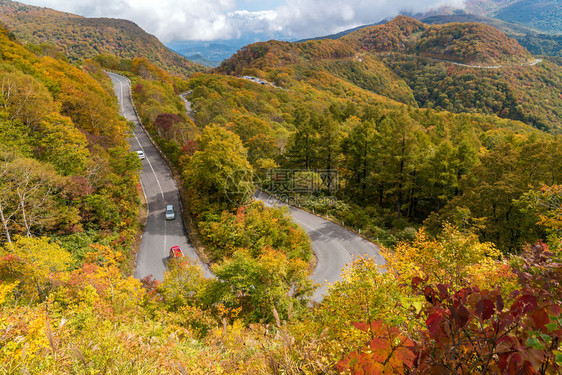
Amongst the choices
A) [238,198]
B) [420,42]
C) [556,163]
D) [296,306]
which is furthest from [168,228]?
[420,42]

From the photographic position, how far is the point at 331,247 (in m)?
21.0

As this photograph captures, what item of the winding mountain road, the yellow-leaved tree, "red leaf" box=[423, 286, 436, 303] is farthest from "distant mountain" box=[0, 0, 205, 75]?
"red leaf" box=[423, 286, 436, 303]

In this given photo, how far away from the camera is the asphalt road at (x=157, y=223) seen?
17.9m

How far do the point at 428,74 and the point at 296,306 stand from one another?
174 m

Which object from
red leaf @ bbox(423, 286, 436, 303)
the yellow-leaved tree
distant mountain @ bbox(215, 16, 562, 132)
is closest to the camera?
red leaf @ bbox(423, 286, 436, 303)

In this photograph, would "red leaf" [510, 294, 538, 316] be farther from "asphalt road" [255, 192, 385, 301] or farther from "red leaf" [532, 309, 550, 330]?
"asphalt road" [255, 192, 385, 301]

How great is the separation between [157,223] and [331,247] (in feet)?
49.0

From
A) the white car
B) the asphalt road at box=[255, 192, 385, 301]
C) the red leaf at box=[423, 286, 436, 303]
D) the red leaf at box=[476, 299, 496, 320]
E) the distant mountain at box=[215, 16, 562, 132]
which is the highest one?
the distant mountain at box=[215, 16, 562, 132]

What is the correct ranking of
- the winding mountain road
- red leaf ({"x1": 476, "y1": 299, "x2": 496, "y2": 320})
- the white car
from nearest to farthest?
red leaf ({"x1": 476, "y1": 299, "x2": 496, "y2": 320}) → the winding mountain road → the white car

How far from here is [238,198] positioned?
2162cm

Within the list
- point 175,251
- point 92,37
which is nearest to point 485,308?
point 175,251

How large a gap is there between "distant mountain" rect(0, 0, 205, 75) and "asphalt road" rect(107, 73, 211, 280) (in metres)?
114

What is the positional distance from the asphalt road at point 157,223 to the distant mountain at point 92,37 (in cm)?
11356

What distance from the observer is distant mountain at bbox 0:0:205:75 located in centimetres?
12381
